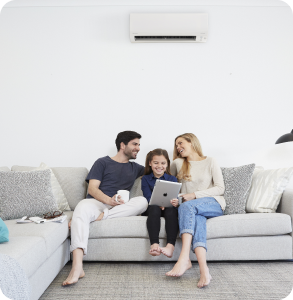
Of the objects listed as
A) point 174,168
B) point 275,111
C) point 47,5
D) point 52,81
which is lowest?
point 174,168

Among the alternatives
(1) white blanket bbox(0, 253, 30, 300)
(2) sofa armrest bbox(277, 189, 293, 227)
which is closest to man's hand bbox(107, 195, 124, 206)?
(1) white blanket bbox(0, 253, 30, 300)

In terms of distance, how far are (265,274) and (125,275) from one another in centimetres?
92

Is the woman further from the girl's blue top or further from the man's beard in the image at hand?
the man's beard

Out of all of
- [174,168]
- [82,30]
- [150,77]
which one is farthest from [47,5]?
[174,168]

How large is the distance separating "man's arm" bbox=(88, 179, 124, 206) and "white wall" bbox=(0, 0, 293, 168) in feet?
2.23

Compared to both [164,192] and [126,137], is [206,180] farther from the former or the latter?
[126,137]

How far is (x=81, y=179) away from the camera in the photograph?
264 centimetres

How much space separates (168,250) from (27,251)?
3.03ft

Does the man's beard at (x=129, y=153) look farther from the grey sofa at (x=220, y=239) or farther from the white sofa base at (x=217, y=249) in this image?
the white sofa base at (x=217, y=249)

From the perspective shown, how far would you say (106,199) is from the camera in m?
2.25

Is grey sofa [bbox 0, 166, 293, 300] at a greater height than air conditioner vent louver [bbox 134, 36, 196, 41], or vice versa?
air conditioner vent louver [bbox 134, 36, 196, 41]

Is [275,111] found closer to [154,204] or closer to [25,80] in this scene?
[154,204]

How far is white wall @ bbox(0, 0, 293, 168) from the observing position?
304cm

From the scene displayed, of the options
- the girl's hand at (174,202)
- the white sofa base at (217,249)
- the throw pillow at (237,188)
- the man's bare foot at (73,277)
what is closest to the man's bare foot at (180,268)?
the white sofa base at (217,249)
